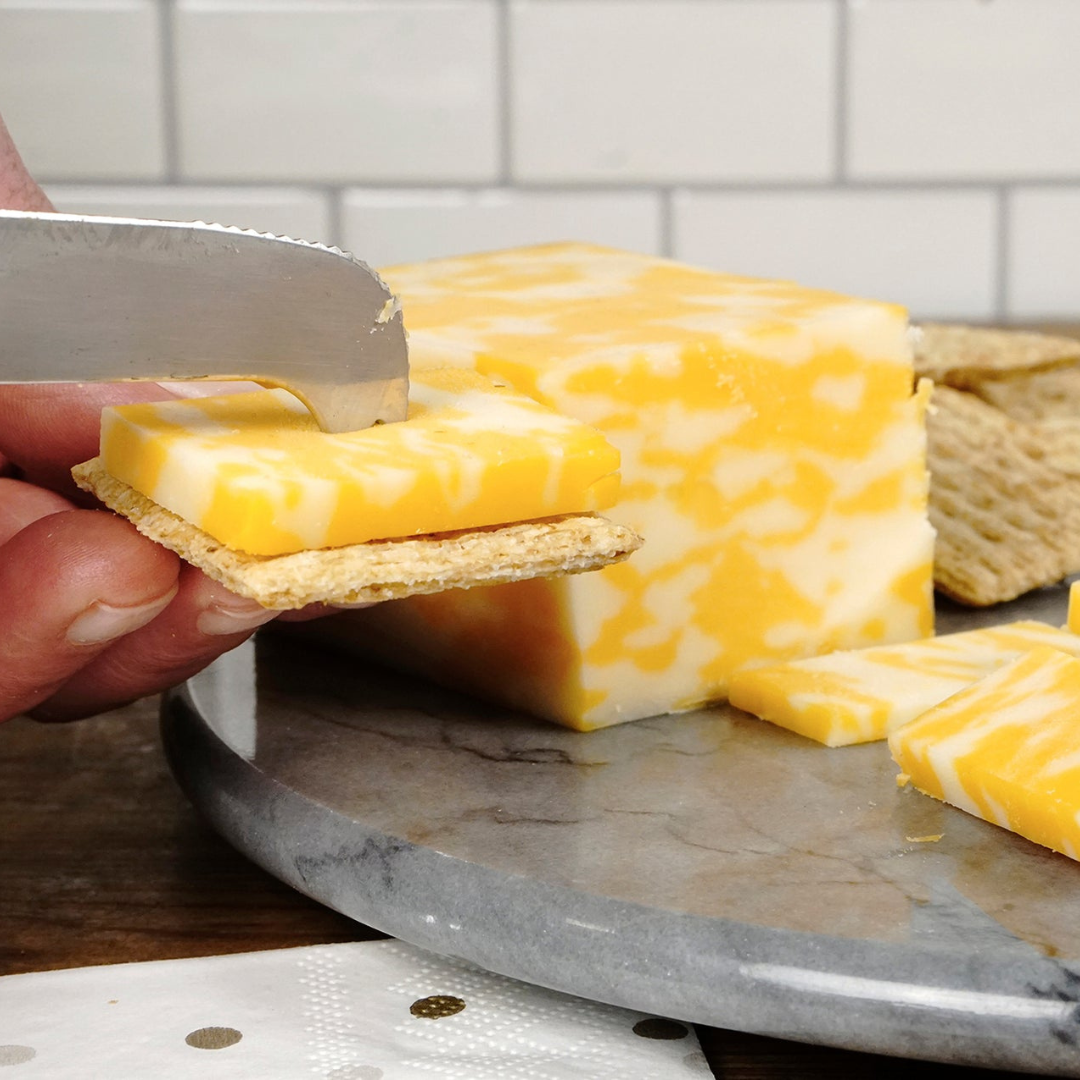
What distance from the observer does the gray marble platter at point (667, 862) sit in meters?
0.60

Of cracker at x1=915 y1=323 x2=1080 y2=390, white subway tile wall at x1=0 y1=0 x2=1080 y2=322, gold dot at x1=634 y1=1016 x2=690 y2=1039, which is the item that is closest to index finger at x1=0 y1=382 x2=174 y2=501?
gold dot at x1=634 y1=1016 x2=690 y2=1039

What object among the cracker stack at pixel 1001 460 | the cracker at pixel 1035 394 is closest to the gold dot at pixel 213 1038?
the cracker stack at pixel 1001 460

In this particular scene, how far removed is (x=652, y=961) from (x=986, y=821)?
20cm

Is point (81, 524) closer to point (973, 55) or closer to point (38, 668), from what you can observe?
point (38, 668)

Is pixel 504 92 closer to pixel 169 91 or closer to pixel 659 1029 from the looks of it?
pixel 169 91

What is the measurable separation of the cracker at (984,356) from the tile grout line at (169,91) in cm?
108

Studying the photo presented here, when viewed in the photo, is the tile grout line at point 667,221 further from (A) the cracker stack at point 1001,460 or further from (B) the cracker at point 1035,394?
(B) the cracker at point 1035,394

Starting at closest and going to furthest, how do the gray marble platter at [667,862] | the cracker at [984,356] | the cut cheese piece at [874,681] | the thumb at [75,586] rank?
1. the gray marble platter at [667,862]
2. the thumb at [75,586]
3. the cut cheese piece at [874,681]
4. the cracker at [984,356]

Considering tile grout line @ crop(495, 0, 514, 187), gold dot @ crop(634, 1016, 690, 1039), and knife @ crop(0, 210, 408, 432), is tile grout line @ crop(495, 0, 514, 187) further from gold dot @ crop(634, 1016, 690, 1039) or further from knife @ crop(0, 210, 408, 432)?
gold dot @ crop(634, 1016, 690, 1039)

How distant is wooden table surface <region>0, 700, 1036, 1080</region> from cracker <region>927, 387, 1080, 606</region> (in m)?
0.51

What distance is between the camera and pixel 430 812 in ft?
2.51

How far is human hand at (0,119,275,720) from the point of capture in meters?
0.72

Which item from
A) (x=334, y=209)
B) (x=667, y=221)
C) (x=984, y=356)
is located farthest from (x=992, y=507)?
(x=334, y=209)

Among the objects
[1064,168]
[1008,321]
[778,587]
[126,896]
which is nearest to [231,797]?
[126,896]
